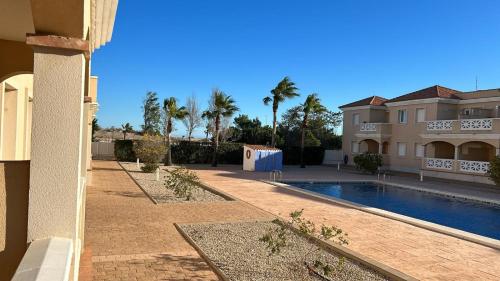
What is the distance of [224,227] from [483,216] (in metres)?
12.2

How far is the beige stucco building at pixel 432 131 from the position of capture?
27938mm

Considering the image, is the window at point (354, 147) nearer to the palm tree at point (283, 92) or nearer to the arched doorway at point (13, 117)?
the palm tree at point (283, 92)

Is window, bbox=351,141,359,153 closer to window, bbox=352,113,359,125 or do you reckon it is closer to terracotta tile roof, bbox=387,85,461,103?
window, bbox=352,113,359,125

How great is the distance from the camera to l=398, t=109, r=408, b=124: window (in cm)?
3491

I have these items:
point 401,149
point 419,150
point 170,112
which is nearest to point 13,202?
point 170,112

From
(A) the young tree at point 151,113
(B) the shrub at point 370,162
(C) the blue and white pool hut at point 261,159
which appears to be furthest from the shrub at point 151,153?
(A) the young tree at point 151,113

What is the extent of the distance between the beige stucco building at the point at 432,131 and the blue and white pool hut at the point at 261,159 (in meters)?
10.6

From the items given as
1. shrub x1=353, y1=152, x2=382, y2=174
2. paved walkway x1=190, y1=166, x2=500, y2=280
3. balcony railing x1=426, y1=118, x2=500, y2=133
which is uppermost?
A: balcony railing x1=426, y1=118, x2=500, y2=133

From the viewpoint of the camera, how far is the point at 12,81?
9898 mm

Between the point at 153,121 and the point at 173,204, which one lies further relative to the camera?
the point at 153,121

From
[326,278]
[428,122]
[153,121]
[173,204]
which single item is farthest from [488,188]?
[153,121]

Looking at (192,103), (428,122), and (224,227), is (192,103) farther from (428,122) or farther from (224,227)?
(224,227)

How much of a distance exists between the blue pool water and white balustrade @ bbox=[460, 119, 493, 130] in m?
8.39

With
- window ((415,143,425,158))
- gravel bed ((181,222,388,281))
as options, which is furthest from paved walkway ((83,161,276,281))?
window ((415,143,425,158))
